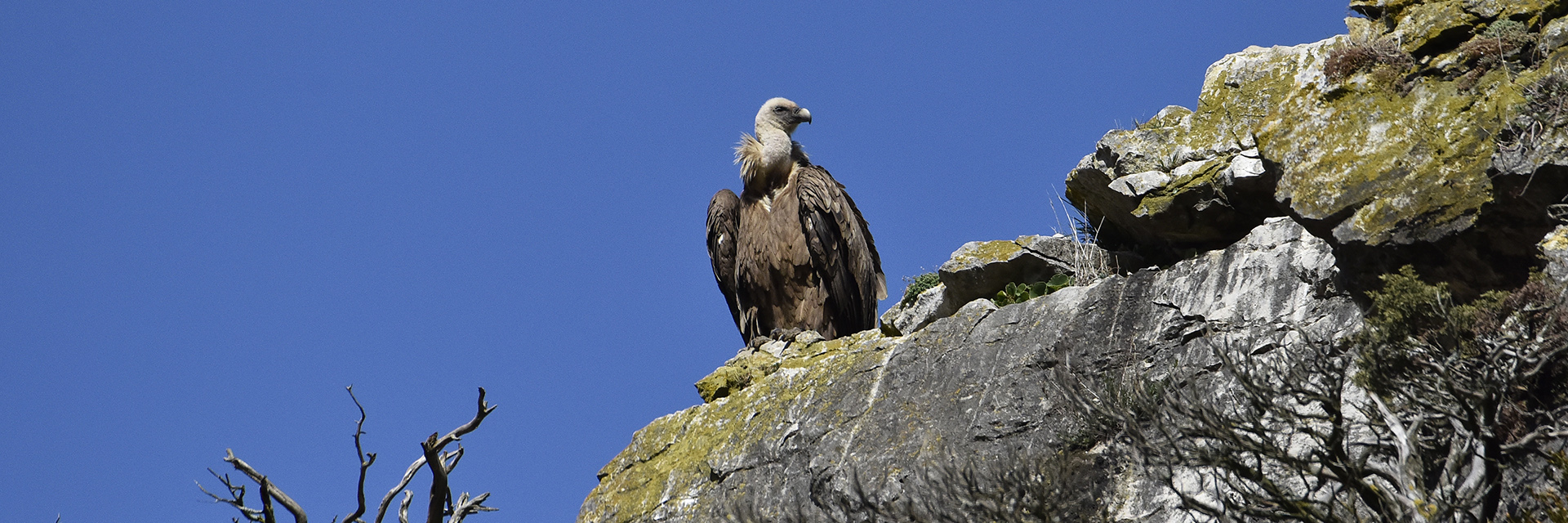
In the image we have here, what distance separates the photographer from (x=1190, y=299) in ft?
24.1

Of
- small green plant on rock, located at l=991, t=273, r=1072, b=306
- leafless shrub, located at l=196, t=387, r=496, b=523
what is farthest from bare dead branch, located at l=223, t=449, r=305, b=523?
small green plant on rock, located at l=991, t=273, r=1072, b=306

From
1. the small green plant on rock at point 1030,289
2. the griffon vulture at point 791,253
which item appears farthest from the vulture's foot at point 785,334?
the small green plant on rock at point 1030,289

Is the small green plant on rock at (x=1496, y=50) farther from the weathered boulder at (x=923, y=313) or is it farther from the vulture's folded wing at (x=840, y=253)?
the vulture's folded wing at (x=840, y=253)

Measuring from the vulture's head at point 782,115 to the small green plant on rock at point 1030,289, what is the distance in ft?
13.6

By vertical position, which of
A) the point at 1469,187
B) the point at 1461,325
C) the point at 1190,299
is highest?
the point at 1190,299

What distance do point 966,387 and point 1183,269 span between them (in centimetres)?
145

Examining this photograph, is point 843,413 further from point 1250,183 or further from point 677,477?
point 1250,183

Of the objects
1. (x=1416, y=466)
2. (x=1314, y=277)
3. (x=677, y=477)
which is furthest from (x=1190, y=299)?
(x=677, y=477)

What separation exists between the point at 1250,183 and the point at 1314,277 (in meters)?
0.90

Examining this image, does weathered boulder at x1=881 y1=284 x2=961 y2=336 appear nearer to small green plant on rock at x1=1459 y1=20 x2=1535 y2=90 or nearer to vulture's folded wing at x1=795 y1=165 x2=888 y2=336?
vulture's folded wing at x1=795 y1=165 x2=888 y2=336

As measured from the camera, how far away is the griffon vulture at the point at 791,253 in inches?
439

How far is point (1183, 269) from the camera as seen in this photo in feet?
25.0

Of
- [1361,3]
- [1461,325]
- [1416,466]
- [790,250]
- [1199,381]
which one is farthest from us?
[790,250]

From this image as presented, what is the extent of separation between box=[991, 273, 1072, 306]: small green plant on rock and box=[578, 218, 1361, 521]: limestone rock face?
1.00 feet
